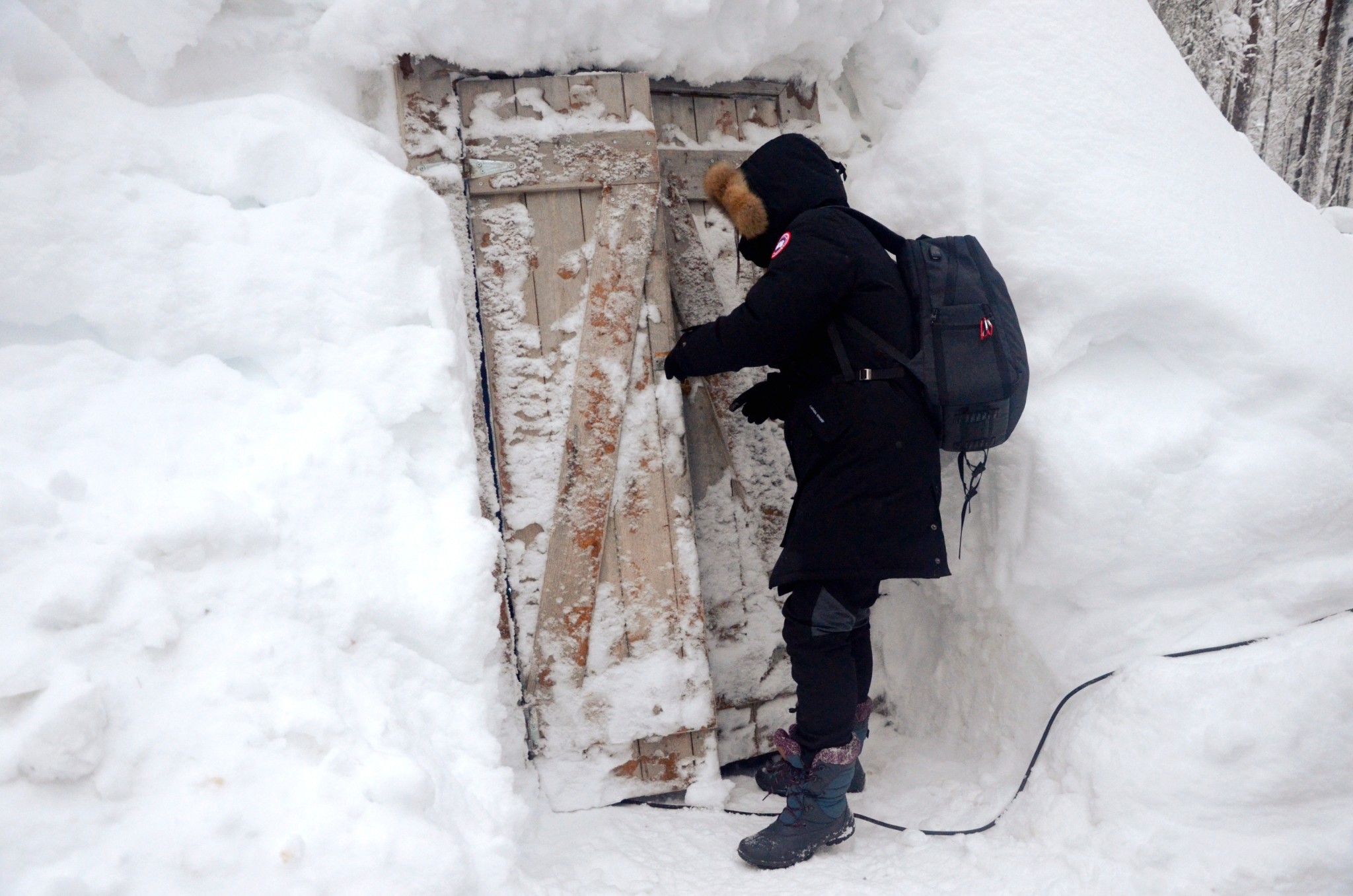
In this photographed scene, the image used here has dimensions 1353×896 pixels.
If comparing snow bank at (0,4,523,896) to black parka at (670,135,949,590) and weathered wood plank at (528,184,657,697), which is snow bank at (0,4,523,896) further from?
black parka at (670,135,949,590)

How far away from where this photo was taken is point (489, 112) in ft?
7.64

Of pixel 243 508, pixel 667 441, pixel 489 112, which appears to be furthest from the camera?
pixel 667 441

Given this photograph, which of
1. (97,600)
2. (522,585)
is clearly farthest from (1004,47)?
(97,600)

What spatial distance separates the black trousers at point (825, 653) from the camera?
2123 millimetres

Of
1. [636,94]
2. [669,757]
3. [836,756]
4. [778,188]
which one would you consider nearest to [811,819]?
[836,756]

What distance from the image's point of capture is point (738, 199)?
2189 millimetres

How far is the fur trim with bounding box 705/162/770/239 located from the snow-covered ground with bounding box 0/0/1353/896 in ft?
1.70

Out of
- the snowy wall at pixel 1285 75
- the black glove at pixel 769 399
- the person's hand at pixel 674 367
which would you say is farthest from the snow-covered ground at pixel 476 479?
the snowy wall at pixel 1285 75

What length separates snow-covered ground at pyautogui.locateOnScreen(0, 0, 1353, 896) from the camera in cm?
132

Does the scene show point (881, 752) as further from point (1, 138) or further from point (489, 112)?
point (1, 138)

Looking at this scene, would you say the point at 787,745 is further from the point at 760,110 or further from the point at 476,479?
the point at 760,110

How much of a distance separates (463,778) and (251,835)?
1.44ft

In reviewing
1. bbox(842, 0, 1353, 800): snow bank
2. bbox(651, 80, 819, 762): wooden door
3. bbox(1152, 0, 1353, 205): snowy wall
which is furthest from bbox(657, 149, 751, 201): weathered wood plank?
bbox(1152, 0, 1353, 205): snowy wall

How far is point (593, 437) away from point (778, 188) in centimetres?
94
